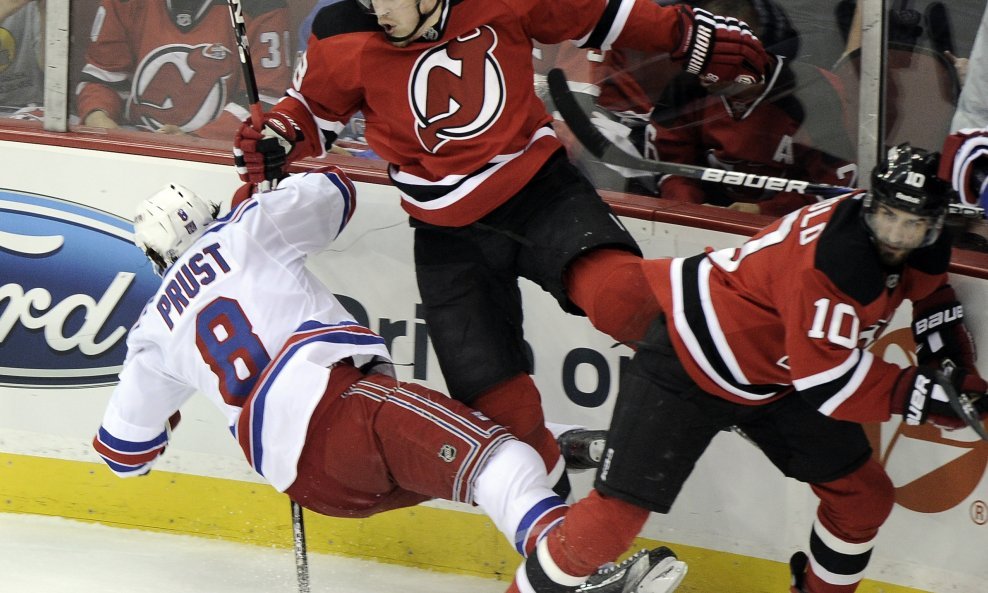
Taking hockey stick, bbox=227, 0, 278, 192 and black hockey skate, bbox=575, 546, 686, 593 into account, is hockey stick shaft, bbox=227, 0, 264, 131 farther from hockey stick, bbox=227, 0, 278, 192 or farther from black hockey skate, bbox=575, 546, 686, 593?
black hockey skate, bbox=575, 546, 686, 593

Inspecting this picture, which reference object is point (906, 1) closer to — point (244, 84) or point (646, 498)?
point (646, 498)

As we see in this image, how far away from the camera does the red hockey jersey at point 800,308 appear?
2.04 m

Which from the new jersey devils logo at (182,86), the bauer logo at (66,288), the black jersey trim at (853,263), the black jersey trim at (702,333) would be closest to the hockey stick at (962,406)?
the black jersey trim at (853,263)

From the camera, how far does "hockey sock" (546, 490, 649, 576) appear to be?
7.47ft

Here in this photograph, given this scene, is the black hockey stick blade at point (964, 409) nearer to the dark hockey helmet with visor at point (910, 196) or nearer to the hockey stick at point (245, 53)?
the dark hockey helmet with visor at point (910, 196)

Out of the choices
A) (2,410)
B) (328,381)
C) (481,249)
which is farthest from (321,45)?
(2,410)

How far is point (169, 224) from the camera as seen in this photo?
2586mm

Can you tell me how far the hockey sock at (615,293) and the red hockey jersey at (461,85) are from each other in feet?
0.80

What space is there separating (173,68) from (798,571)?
1.95 meters

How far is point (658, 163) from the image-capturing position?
2.80 m

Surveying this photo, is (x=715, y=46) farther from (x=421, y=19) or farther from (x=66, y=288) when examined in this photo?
(x=66, y=288)

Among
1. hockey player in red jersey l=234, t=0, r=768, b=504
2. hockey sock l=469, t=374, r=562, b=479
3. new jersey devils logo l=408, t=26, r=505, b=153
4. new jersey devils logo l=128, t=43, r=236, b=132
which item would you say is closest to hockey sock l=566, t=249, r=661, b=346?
hockey player in red jersey l=234, t=0, r=768, b=504

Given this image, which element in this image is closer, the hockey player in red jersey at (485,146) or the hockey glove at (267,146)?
the hockey player in red jersey at (485,146)

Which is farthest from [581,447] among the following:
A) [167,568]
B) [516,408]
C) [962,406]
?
[167,568]
